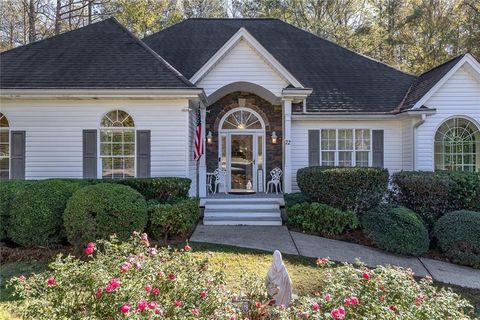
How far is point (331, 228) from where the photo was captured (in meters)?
8.80

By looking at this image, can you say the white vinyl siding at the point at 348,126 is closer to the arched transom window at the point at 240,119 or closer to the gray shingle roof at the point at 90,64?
the arched transom window at the point at 240,119

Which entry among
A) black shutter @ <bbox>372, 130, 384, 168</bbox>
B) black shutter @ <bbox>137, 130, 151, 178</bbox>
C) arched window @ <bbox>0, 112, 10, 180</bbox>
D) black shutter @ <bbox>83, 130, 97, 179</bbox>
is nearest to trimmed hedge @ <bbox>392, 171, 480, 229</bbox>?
black shutter @ <bbox>372, 130, 384, 168</bbox>

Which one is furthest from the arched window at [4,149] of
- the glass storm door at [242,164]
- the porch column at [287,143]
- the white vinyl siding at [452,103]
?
the white vinyl siding at [452,103]

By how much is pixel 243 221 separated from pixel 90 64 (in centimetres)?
636

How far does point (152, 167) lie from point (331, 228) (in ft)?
16.7

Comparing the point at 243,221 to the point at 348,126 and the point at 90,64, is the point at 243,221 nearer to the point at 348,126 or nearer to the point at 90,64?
the point at 348,126

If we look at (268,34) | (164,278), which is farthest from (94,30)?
(164,278)

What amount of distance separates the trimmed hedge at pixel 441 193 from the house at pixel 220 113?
2587mm

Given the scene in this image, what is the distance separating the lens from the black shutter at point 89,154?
1010 centimetres

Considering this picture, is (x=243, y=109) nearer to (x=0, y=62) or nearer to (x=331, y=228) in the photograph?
(x=331, y=228)

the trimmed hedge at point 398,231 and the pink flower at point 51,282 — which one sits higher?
the pink flower at point 51,282

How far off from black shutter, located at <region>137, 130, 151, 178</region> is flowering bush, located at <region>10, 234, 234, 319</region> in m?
6.33

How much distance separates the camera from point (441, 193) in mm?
8531

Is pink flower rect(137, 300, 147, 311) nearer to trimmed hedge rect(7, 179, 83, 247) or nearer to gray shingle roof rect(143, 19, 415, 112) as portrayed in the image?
trimmed hedge rect(7, 179, 83, 247)
